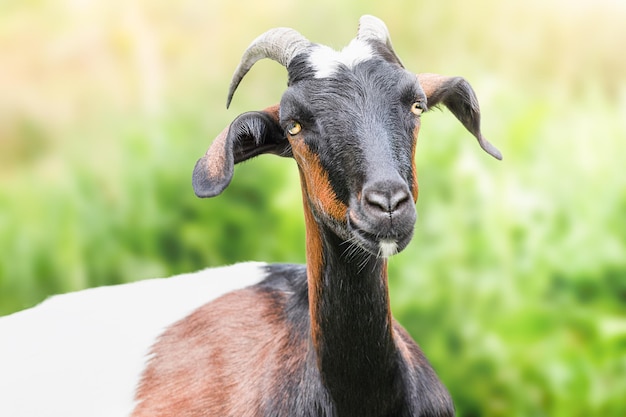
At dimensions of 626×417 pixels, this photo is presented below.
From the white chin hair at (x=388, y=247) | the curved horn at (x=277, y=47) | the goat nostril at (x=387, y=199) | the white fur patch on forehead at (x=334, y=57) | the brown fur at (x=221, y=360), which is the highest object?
the curved horn at (x=277, y=47)

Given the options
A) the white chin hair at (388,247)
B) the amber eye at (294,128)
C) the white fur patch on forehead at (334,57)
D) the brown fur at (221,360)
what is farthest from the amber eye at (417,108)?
the brown fur at (221,360)

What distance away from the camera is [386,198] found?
2.66m

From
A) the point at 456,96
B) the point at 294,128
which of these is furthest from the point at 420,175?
the point at 294,128

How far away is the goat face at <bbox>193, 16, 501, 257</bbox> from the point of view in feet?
8.91

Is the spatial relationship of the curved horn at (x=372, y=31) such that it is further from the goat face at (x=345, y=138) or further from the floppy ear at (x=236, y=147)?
the floppy ear at (x=236, y=147)

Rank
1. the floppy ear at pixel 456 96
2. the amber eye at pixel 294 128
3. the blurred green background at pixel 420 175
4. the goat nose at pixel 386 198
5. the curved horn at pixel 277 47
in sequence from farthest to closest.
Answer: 1. the blurred green background at pixel 420 175
2. the floppy ear at pixel 456 96
3. the curved horn at pixel 277 47
4. the amber eye at pixel 294 128
5. the goat nose at pixel 386 198

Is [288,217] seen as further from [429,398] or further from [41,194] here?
[429,398]

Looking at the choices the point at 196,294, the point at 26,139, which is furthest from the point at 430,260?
the point at 26,139

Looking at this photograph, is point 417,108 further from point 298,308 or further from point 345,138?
point 298,308

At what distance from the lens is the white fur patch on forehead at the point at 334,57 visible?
3020 mm

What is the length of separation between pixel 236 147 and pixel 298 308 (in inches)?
28.3

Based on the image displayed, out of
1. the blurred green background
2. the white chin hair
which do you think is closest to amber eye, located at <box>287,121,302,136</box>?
the white chin hair

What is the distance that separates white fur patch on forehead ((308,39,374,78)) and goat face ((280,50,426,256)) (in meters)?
0.01

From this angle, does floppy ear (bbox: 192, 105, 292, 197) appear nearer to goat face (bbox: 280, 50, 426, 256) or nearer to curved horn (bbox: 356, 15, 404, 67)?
goat face (bbox: 280, 50, 426, 256)
